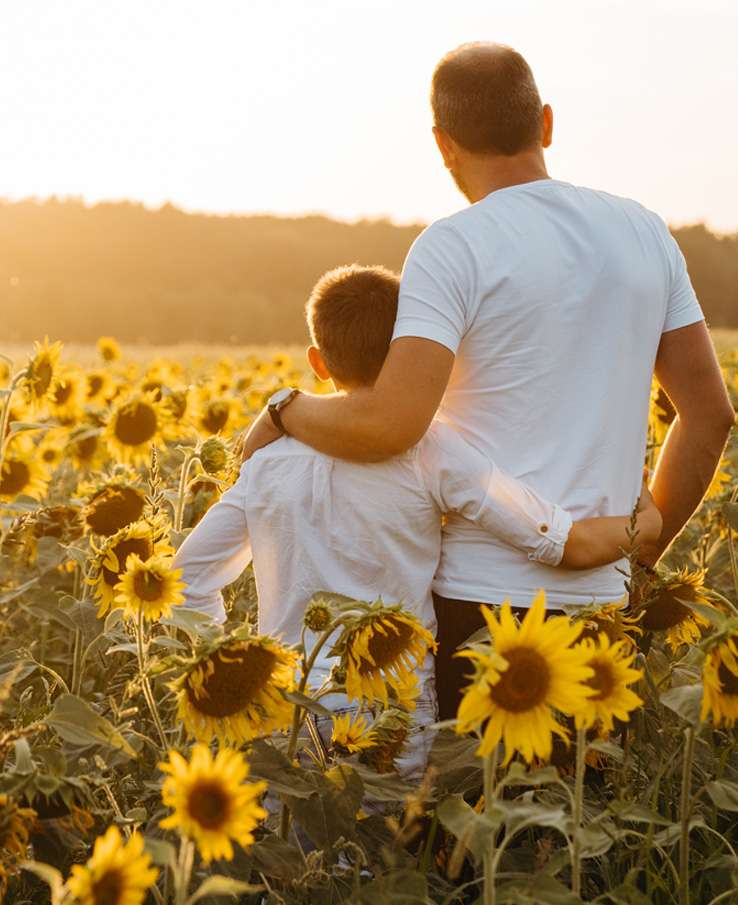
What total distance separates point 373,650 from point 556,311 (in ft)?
2.57

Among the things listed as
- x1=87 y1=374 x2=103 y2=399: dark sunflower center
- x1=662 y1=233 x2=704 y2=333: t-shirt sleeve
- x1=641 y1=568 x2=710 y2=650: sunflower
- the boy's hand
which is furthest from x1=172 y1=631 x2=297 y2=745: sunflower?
x1=87 y1=374 x2=103 y2=399: dark sunflower center

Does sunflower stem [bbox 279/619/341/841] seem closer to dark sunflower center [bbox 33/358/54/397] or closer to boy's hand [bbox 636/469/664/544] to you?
boy's hand [bbox 636/469/664/544]

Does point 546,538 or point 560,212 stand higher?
point 560,212

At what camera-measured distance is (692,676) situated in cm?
192

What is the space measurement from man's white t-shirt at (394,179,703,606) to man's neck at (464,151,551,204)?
0.13ft

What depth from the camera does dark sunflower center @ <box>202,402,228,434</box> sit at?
4.05 metres

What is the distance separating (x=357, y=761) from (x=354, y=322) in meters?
0.77

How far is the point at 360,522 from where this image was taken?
219 centimetres

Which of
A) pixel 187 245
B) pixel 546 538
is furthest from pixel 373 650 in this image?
pixel 187 245

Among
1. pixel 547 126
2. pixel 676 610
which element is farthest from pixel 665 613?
pixel 547 126

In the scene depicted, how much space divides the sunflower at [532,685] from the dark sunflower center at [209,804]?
0.30 metres

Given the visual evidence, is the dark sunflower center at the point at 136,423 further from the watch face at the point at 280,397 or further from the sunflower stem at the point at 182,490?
the watch face at the point at 280,397

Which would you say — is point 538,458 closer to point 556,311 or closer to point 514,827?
point 556,311

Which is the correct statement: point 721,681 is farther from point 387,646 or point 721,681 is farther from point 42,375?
point 42,375
